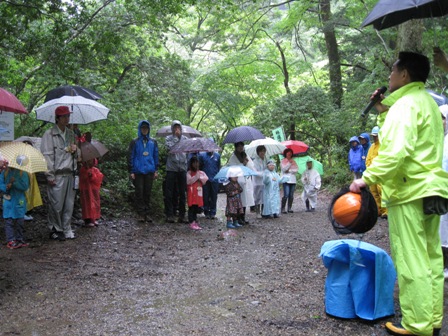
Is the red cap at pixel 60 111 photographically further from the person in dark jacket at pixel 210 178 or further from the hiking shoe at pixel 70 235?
the person in dark jacket at pixel 210 178

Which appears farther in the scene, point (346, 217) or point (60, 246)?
point (60, 246)

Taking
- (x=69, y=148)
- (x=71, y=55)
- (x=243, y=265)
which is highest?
(x=71, y=55)

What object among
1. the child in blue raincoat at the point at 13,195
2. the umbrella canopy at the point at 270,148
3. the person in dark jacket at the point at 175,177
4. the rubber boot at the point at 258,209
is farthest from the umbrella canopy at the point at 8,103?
the rubber boot at the point at 258,209

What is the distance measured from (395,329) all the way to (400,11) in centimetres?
283

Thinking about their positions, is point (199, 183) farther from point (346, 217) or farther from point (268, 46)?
point (268, 46)

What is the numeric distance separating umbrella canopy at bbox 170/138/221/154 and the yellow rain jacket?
5.22 m

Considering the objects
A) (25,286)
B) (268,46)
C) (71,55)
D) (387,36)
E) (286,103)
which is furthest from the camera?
(268,46)

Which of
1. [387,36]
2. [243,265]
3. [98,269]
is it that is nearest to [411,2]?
[243,265]

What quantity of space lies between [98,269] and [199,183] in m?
3.55

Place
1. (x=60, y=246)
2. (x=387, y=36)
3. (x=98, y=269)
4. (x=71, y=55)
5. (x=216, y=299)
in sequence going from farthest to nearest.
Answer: (x=387, y=36) < (x=71, y=55) < (x=60, y=246) < (x=98, y=269) < (x=216, y=299)

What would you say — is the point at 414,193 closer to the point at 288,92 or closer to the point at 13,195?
the point at 13,195

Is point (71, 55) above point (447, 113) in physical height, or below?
above

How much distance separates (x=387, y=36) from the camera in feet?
51.9

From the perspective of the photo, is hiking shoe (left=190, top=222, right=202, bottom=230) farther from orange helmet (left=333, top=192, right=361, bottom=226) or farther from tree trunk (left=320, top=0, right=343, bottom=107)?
tree trunk (left=320, top=0, right=343, bottom=107)
